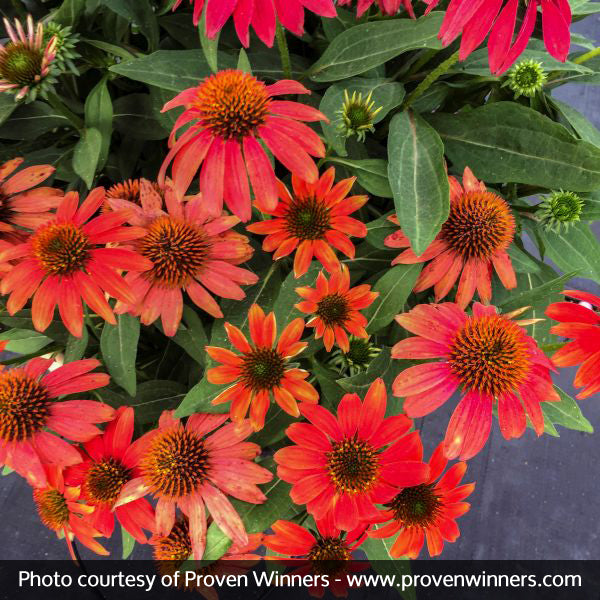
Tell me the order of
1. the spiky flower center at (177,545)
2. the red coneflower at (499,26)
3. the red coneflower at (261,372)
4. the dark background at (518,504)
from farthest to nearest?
the dark background at (518,504) → the spiky flower center at (177,545) → the red coneflower at (261,372) → the red coneflower at (499,26)

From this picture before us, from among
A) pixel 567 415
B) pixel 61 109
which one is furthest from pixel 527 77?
pixel 61 109

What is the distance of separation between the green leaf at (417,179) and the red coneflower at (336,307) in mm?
73

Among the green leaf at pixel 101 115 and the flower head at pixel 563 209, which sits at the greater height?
the green leaf at pixel 101 115

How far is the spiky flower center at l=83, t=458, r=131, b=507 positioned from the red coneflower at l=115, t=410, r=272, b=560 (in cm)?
2

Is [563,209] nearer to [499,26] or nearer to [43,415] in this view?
[499,26]

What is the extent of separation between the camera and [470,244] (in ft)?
1.61

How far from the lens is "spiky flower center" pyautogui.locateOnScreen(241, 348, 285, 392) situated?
1.49ft

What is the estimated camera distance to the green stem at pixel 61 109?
498 millimetres

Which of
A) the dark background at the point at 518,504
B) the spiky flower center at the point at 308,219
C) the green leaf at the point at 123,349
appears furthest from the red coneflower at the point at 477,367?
the dark background at the point at 518,504

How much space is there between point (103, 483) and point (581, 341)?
A: 1.25 ft

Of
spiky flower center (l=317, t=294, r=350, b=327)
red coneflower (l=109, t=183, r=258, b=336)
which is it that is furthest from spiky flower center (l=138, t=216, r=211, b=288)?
spiky flower center (l=317, t=294, r=350, b=327)

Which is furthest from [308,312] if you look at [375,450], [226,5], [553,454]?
[553,454]

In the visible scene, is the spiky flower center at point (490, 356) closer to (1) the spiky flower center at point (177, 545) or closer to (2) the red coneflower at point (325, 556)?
(2) the red coneflower at point (325, 556)

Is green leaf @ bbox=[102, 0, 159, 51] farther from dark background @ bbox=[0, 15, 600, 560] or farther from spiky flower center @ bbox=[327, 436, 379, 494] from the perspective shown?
dark background @ bbox=[0, 15, 600, 560]
